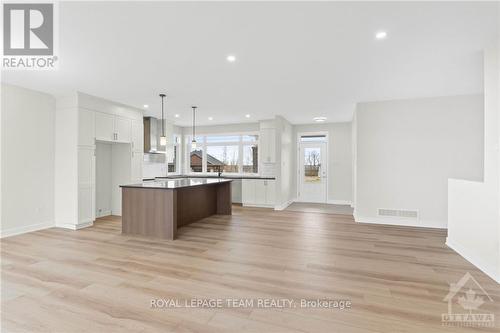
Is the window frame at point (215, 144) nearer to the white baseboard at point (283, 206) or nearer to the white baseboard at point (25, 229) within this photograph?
the white baseboard at point (283, 206)

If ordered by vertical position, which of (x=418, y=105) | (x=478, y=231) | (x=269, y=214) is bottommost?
(x=269, y=214)

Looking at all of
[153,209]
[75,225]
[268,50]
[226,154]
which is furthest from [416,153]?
[75,225]

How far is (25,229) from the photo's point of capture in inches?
182

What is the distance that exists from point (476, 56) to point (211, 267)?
4.36 metres

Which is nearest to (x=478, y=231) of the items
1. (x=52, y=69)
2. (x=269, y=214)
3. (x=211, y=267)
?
(x=211, y=267)

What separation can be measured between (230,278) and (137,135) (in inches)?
192

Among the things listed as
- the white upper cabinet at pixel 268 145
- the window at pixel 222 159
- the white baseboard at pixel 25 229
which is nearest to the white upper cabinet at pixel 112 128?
the white baseboard at pixel 25 229

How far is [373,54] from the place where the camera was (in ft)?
10.6

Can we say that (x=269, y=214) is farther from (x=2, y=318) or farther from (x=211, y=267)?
(x=2, y=318)

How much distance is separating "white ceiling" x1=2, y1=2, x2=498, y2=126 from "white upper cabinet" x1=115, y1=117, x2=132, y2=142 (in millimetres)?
654

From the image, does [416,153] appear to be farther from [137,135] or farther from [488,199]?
[137,135]

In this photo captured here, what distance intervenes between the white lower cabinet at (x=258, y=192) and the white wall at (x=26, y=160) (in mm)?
4742

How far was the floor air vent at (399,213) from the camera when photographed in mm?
5305

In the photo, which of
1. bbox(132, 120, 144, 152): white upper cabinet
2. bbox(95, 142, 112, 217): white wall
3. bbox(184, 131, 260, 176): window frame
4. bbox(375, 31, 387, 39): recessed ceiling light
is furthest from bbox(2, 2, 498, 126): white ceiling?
bbox(184, 131, 260, 176): window frame
